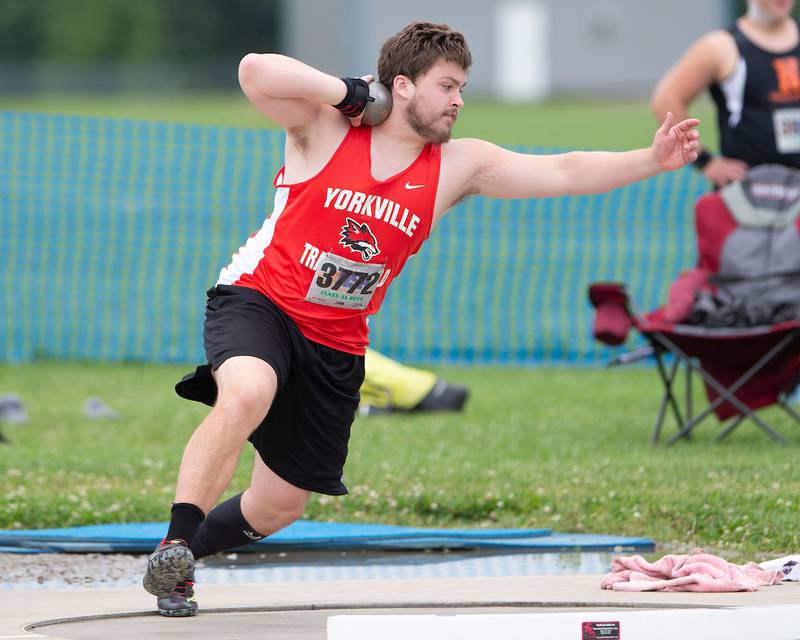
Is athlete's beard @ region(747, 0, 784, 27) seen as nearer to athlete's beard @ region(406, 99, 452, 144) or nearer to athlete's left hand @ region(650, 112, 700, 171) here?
athlete's left hand @ region(650, 112, 700, 171)

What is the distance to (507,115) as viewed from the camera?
1647 inches

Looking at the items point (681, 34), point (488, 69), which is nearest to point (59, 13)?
point (488, 69)

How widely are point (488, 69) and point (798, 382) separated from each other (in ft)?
165

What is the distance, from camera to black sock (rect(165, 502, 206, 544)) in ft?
16.1

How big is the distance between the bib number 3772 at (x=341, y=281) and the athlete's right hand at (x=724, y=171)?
409 centimetres

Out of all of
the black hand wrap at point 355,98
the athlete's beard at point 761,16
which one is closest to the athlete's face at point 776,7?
the athlete's beard at point 761,16

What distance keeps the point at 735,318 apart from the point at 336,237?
3739 millimetres

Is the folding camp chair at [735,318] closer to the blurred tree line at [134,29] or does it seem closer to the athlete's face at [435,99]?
the athlete's face at [435,99]

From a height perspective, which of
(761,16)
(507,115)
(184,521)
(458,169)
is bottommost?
(184,521)

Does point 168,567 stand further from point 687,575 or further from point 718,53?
point 718,53

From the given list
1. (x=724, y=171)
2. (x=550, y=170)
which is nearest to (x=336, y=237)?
(x=550, y=170)

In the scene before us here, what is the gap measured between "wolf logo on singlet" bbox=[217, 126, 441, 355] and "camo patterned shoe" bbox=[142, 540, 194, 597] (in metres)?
0.93

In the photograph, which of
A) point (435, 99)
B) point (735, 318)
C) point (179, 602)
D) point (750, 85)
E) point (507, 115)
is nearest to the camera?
point (179, 602)

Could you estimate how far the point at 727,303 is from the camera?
8.58 m
